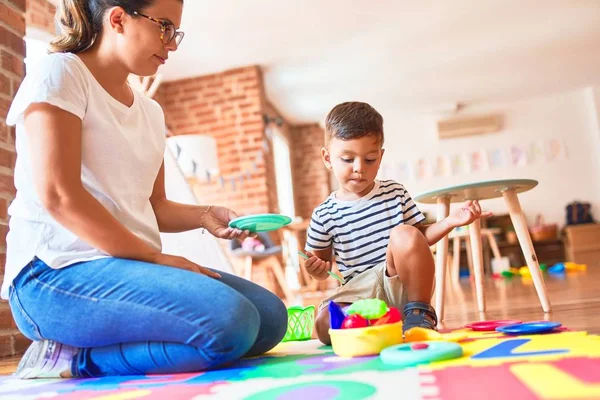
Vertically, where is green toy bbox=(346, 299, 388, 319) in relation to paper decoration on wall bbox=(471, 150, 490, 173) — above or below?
below

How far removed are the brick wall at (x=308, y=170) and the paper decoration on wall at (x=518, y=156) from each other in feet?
7.20

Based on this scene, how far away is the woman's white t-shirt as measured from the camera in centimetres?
100

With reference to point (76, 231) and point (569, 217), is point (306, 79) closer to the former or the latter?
point (569, 217)

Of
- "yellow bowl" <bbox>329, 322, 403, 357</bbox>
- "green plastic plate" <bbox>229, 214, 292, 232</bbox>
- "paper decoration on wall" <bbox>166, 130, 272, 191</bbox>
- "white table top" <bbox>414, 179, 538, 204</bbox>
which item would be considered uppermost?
"paper decoration on wall" <bbox>166, 130, 272, 191</bbox>

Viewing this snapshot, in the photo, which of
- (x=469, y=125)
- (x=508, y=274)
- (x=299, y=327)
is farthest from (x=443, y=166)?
(x=299, y=327)

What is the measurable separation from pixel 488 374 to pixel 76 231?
2.24 ft

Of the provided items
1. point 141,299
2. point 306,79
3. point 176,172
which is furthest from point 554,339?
point 306,79

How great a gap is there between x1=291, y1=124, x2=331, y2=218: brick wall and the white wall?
0.94m

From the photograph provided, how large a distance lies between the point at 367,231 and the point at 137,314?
61 centimetres

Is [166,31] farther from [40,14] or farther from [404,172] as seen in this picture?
[404,172]

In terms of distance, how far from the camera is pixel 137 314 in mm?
956

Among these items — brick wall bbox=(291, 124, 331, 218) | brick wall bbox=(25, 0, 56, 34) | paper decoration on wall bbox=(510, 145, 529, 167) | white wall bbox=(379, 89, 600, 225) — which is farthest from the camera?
brick wall bbox=(291, 124, 331, 218)

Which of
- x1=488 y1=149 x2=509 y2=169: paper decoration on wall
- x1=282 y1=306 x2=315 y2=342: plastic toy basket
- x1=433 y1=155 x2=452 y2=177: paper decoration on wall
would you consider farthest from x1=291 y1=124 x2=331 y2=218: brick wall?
x1=282 y1=306 x2=315 y2=342: plastic toy basket

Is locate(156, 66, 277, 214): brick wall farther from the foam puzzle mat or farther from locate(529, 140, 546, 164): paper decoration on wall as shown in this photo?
the foam puzzle mat
